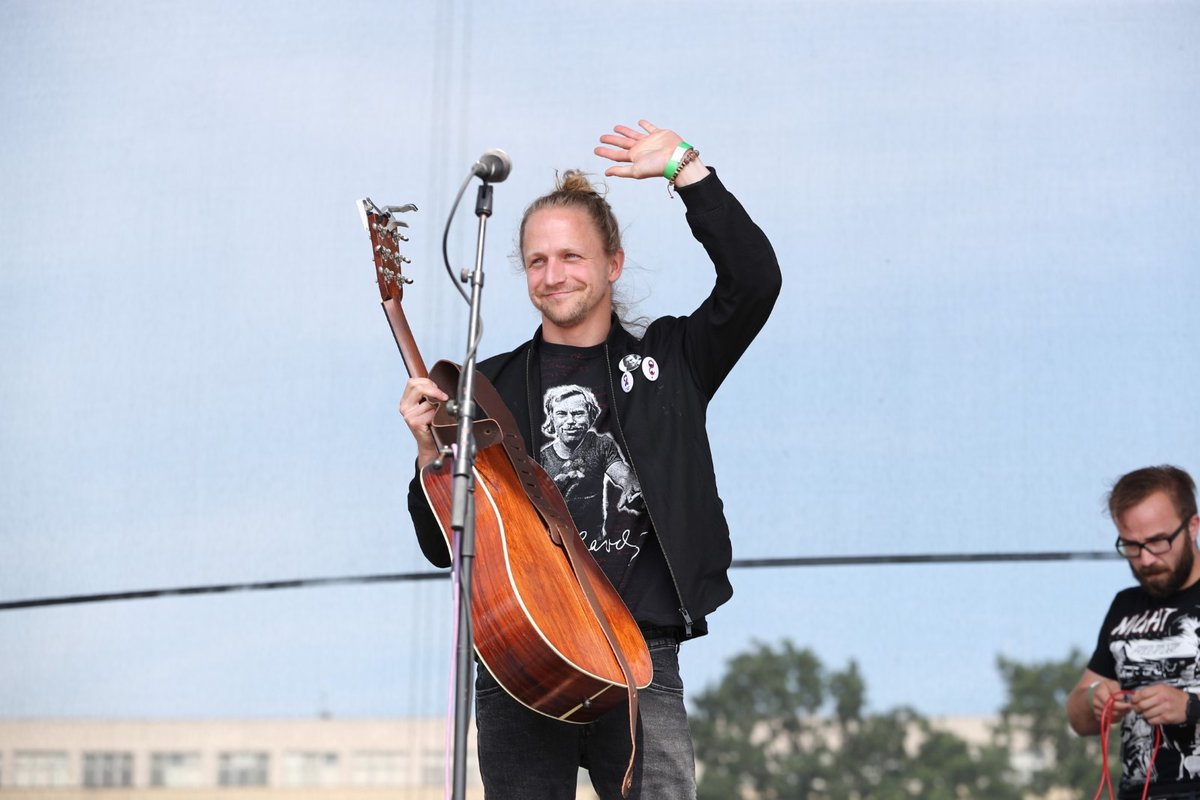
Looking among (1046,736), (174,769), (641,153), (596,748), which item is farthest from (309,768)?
(641,153)

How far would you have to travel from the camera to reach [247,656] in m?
4.06

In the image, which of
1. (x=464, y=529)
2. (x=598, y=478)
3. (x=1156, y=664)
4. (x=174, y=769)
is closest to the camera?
(x=464, y=529)

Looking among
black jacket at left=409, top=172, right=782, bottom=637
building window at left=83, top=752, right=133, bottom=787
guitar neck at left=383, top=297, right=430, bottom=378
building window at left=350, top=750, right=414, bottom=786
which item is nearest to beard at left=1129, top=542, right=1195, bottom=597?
black jacket at left=409, top=172, right=782, bottom=637

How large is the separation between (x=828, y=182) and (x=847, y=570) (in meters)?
1.15

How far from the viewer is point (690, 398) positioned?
2.25 metres

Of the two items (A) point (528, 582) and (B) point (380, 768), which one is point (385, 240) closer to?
(A) point (528, 582)

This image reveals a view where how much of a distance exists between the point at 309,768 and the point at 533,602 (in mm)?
2883

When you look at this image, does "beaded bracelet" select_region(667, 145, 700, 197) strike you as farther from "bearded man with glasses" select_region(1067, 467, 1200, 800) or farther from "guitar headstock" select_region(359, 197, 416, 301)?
"bearded man with glasses" select_region(1067, 467, 1200, 800)

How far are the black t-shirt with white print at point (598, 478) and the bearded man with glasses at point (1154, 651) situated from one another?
1030 millimetres

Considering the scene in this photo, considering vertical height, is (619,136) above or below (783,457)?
above

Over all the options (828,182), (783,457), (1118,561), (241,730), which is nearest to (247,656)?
(241,730)

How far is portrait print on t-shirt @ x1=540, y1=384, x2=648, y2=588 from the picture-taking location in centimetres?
215

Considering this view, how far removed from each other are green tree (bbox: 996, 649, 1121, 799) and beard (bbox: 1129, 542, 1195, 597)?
156 cm

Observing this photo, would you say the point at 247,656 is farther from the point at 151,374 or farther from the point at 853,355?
the point at 853,355
